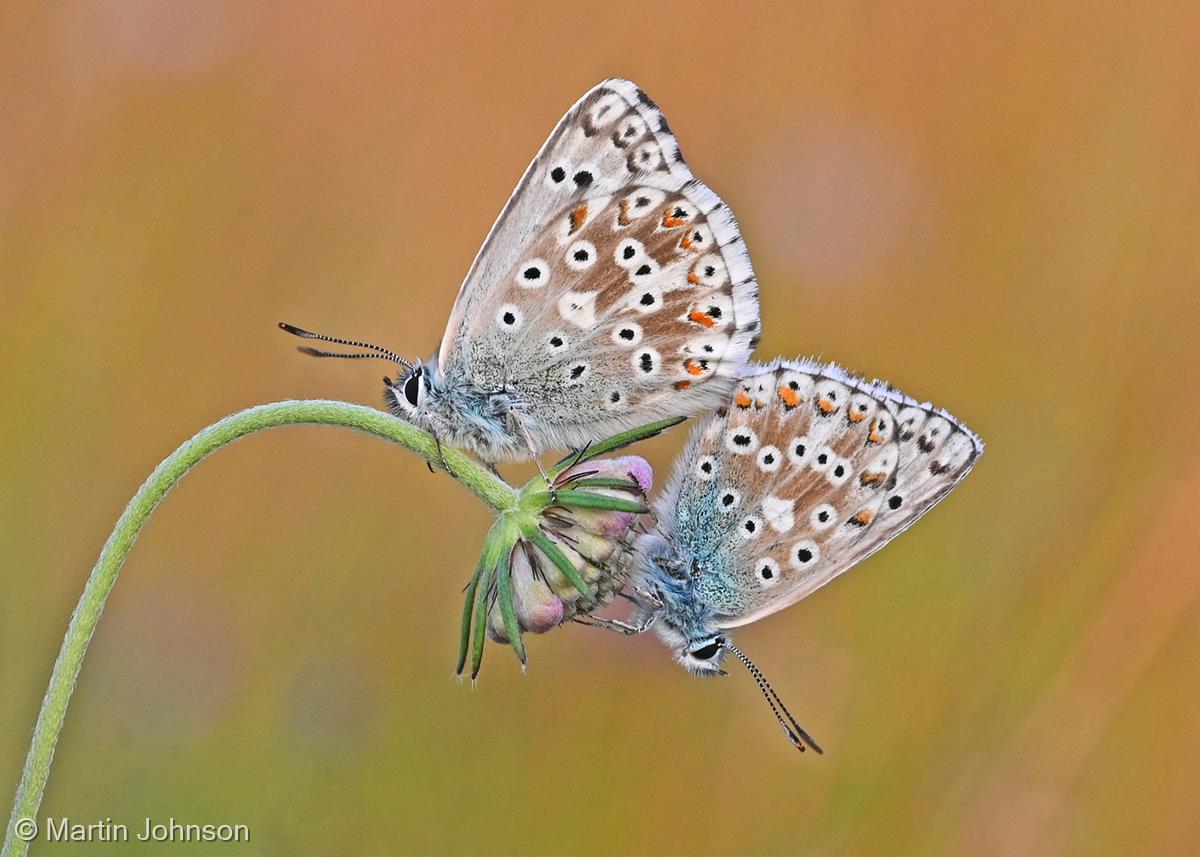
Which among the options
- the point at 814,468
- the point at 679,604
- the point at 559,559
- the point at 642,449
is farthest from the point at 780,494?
the point at 642,449

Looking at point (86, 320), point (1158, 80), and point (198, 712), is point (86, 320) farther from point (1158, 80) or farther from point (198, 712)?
point (1158, 80)

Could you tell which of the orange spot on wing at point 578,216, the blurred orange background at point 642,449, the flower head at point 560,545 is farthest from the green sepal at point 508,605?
the blurred orange background at point 642,449

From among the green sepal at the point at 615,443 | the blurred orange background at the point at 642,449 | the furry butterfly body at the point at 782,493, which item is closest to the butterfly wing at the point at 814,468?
the furry butterfly body at the point at 782,493

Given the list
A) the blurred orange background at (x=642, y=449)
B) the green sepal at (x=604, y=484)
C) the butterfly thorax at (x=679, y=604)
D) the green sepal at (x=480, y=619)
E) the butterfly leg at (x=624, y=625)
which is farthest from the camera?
the blurred orange background at (x=642, y=449)

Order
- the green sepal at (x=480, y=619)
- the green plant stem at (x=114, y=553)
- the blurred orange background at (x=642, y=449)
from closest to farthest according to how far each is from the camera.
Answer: the green plant stem at (x=114, y=553), the green sepal at (x=480, y=619), the blurred orange background at (x=642, y=449)

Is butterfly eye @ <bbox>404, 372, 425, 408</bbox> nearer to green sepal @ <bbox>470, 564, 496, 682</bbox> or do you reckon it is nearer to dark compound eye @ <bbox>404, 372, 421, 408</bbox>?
dark compound eye @ <bbox>404, 372, 421, 408</bbox>

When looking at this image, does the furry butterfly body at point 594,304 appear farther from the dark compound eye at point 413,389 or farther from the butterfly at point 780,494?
the butterfly at point 780,494

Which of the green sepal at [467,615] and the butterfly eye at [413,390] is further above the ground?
the butterfly eye at [413,390]

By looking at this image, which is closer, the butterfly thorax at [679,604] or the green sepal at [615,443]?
the green sepal at [615,443]

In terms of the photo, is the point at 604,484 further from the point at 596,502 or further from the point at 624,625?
the point at 624,625

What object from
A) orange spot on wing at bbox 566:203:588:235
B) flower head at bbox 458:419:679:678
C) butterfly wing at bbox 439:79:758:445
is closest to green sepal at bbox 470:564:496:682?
flower head at bbox 458:419:679:678
